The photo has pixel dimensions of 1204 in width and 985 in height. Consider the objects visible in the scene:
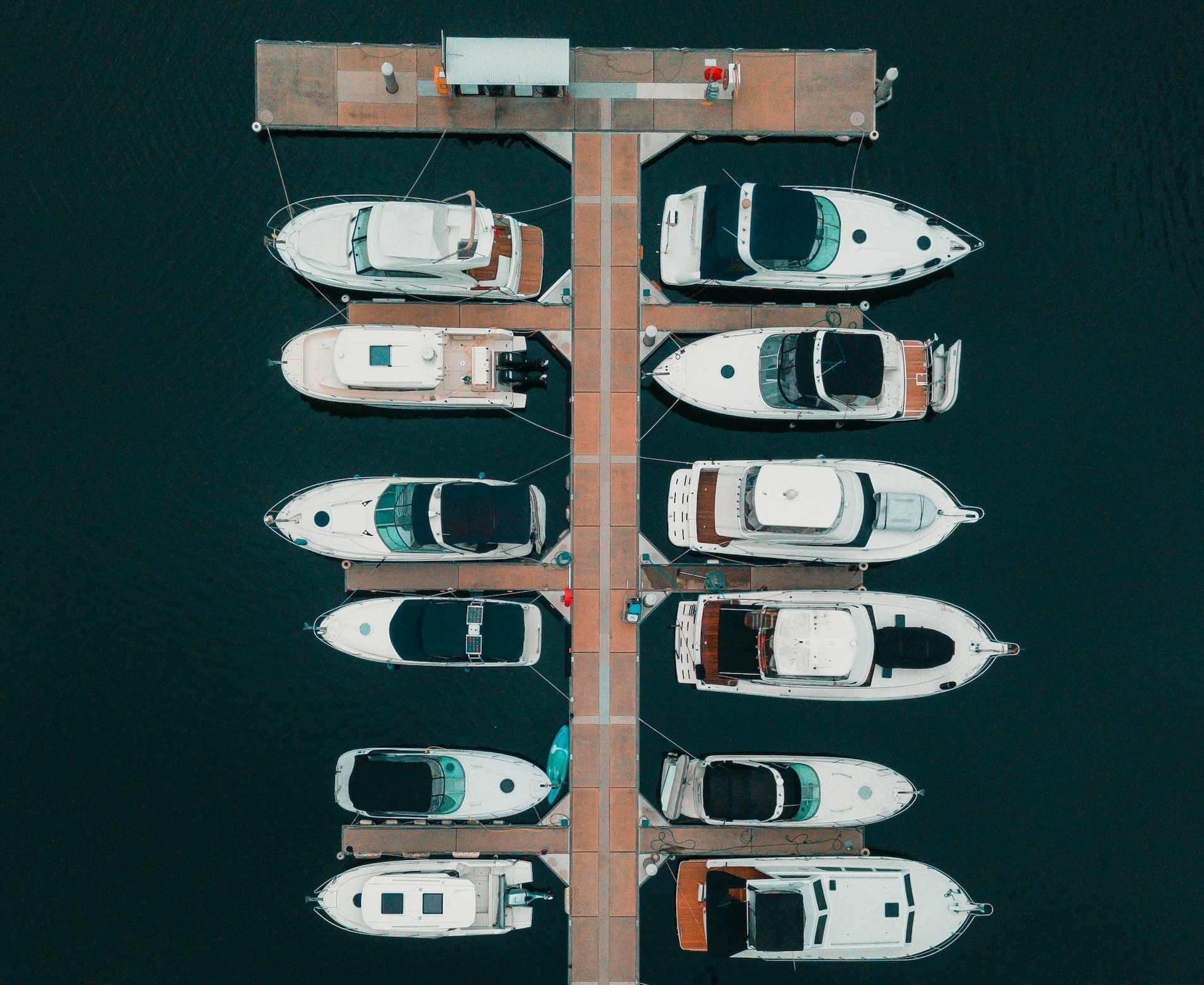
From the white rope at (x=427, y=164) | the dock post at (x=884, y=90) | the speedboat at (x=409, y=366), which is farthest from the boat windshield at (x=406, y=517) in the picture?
the dock post at (x=884, y=90)

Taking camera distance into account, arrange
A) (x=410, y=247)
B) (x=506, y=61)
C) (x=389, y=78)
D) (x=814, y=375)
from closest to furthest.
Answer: (x=814, y=375)
(x=410, y=247)
(x=506, y=61)
(x=389, y=78)

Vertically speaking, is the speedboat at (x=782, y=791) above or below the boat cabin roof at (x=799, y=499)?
below

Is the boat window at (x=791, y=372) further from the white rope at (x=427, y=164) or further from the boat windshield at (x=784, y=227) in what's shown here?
the white rope at (x=427, y=164)

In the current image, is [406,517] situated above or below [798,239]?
below

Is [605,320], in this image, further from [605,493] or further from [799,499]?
[799,499]

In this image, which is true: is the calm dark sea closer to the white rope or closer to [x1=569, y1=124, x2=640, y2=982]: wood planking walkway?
the white rope

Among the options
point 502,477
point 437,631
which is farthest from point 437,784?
point 502,477
